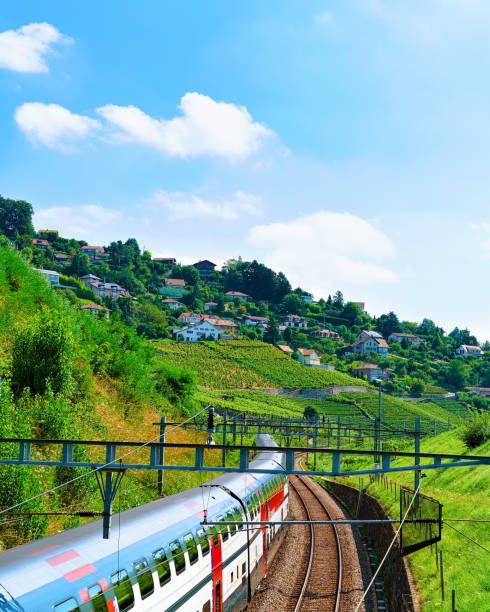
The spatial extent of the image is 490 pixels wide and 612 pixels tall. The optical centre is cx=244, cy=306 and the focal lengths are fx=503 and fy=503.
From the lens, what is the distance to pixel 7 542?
61.7ft

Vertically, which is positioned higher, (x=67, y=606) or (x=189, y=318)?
(x=189, y=318)

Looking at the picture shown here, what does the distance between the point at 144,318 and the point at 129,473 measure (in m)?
145

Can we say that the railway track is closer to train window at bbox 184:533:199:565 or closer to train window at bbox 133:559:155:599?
train window at bbox 184:533:199:565

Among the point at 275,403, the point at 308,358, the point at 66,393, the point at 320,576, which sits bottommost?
the point at 275,403

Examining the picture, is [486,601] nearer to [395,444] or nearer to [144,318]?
[395,444]

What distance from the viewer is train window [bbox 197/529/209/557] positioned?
15.1m

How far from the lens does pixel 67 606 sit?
973cm

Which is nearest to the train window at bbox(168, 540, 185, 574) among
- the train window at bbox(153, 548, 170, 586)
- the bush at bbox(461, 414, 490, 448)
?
the train window at bbox(153, 548, 170, 586)

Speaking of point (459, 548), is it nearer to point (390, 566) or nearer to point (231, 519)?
point (390, 566)

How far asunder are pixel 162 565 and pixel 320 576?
1257 cm

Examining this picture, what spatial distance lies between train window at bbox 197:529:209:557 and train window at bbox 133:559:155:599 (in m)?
3.00

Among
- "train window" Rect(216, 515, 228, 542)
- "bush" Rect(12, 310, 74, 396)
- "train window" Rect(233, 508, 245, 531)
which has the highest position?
"bush" Rect(12, 310, 74, 396)

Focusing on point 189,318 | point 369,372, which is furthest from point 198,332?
point 369,372

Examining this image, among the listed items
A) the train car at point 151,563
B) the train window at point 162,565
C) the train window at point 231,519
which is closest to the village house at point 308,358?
the train car at point 151,563
